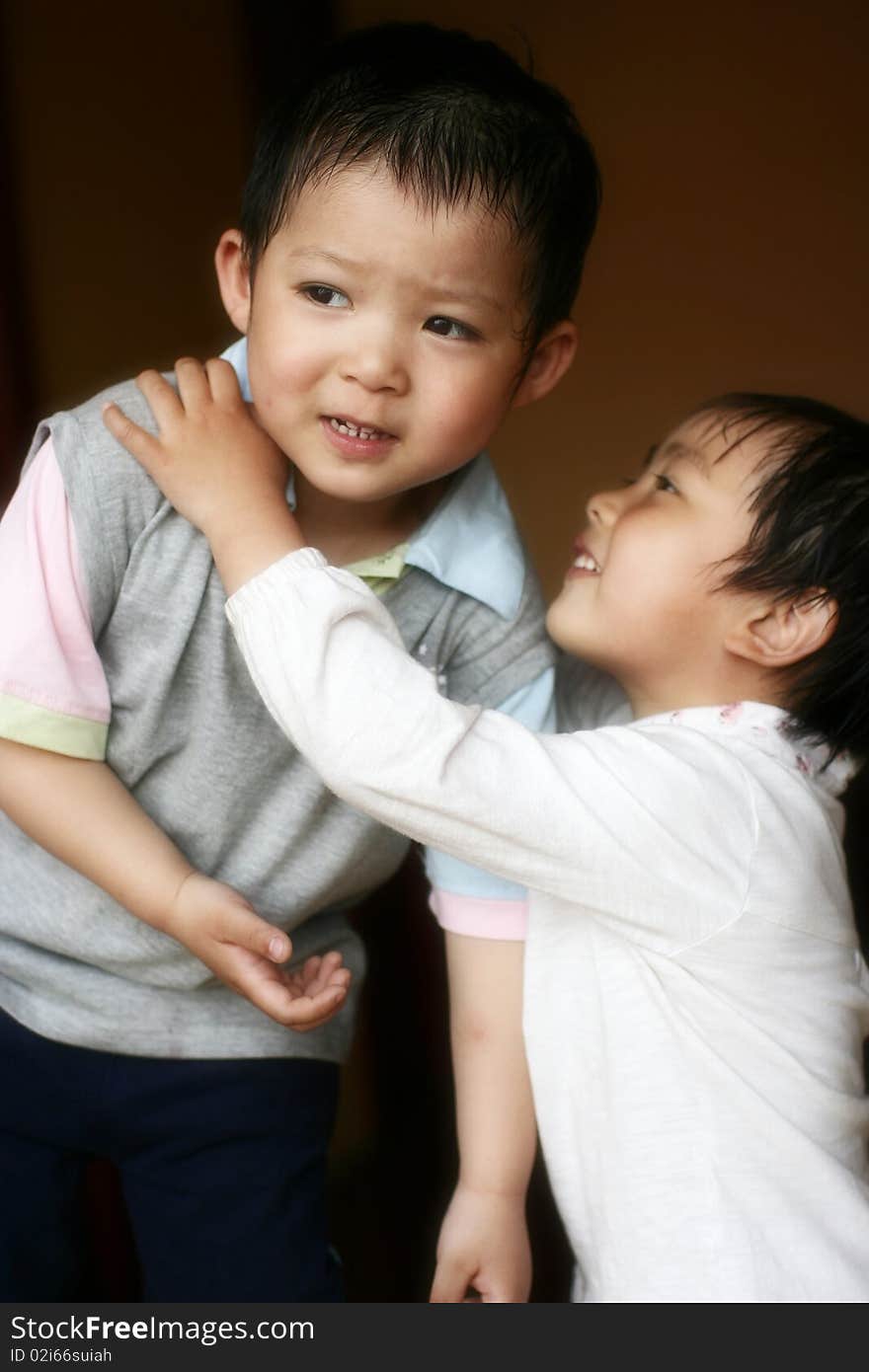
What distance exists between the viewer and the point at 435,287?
908 millimetres

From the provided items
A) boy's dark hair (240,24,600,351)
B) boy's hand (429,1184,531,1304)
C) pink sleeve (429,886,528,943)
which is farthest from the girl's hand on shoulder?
boy's hand (429,1184,531,1304)

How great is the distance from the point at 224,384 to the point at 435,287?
18 centimetres

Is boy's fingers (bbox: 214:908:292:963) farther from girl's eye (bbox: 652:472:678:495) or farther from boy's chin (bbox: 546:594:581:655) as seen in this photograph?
girl's eye (bbox: 652:472:678:495)

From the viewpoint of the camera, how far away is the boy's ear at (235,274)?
1.00 meters

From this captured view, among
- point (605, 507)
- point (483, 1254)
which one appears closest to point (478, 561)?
point (605, 507)

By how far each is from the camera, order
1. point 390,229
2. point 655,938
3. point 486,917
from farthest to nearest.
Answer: point 486,917 < point 655,938 < point 390,229

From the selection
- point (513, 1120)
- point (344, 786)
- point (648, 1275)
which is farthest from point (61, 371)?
point (648, 1275)

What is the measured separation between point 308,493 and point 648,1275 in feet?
1.88

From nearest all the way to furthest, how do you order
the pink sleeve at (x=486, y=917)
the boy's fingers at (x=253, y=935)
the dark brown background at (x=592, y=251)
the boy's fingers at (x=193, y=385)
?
1. the boy's fingers at (x=253, y=935)
2. the boy's fingers at (x=193, y=385)
3. the pink sleeve at (x=486, y=917)
4. the dark brown background at (x=592, y=251)

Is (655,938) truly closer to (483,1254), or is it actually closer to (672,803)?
(672,803)

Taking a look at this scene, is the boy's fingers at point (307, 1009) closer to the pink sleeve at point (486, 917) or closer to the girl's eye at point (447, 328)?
the pink sleeve at point (486, 917)

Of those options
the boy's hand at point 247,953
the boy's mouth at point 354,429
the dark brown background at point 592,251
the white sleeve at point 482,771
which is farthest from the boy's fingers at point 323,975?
the dark brown background at point 592,251

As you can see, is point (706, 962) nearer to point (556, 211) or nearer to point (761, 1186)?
point (761, 1186)

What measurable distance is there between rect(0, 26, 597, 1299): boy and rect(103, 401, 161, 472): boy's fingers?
0.02m
